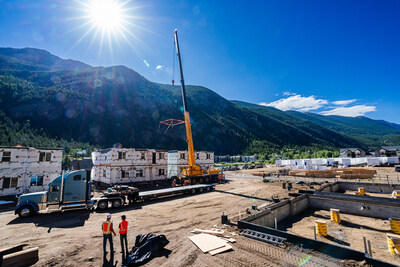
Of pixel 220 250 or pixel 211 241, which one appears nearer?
pixel 220 250

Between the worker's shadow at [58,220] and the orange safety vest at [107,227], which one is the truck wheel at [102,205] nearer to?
the worker's shadow at [58,220]

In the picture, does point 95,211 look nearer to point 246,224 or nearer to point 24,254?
point 24,254

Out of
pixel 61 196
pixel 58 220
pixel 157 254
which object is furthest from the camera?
pixel 61 196

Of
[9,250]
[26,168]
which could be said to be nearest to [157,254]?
[9,250]

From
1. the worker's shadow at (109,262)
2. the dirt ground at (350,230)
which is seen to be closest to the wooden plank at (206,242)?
the worker's shadow at (109,262)

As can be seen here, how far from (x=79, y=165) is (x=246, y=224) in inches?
1703

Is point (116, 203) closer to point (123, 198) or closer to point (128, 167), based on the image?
point (123, 198)

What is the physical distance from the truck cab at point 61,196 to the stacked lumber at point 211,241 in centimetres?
1074

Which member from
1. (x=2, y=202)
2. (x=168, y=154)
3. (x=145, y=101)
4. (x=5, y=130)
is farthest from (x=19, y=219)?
(x=145, y=101)

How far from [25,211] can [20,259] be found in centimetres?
918

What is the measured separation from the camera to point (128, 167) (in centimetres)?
2928

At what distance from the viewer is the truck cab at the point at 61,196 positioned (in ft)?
45.2

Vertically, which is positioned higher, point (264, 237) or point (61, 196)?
point (61, 196)

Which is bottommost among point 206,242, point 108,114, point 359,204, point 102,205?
point 359,204
